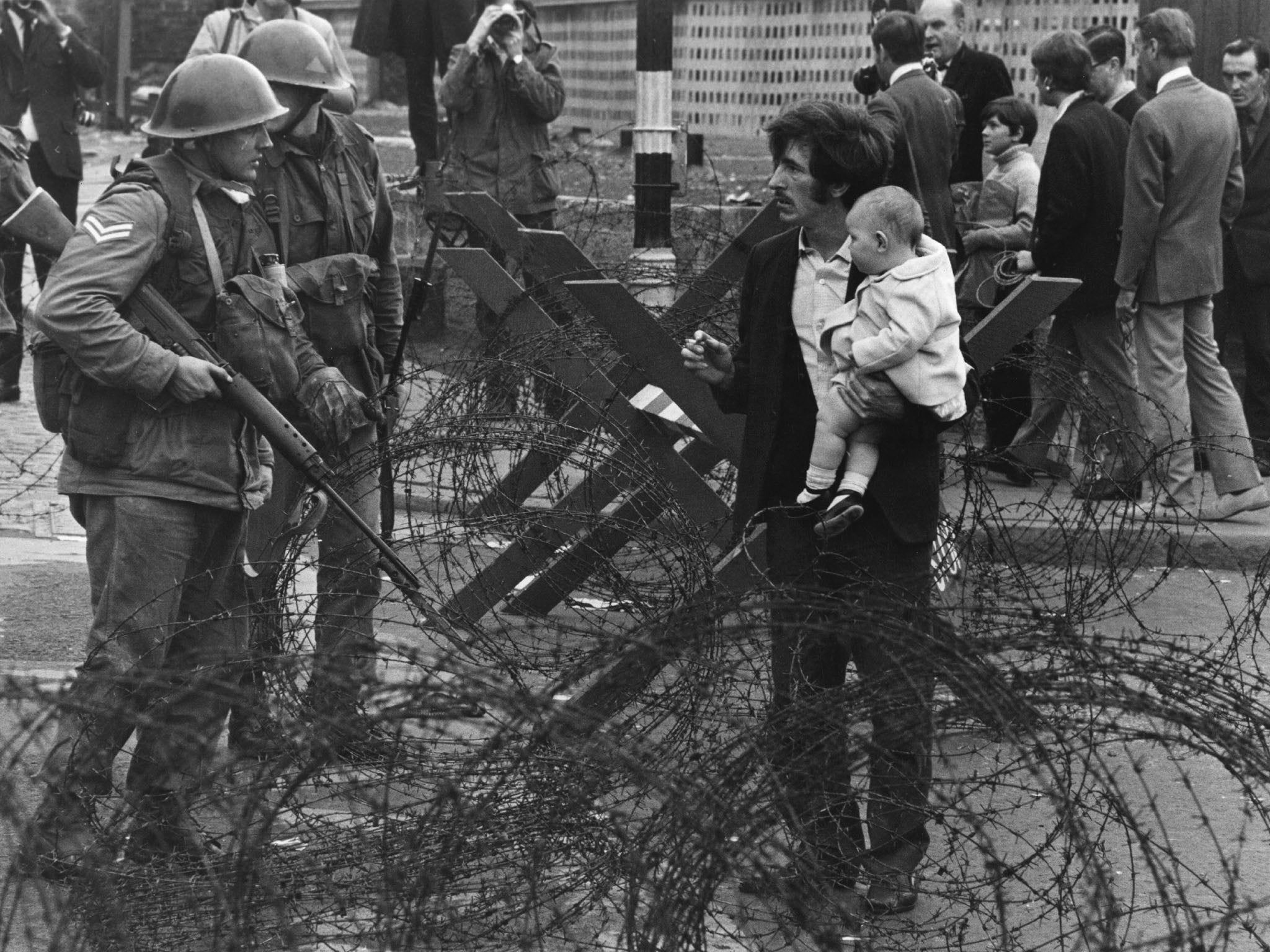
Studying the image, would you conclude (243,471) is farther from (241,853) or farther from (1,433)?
(1,433)

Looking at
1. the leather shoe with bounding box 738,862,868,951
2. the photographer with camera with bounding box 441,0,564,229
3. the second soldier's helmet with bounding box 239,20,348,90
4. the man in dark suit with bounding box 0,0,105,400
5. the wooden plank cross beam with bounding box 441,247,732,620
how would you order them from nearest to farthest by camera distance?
the leather shoe with bounding box 738,862,868,951 → the second soldier's helmet with bounding box 239,20,348,90 → the wooden plank cross beam with bounding box 441,247,732,620 → the photographer with camera with bounding box 441,0,564,229 → the man in dark suit with bounding box 0,0,105,400

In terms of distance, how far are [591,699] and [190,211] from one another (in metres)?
1.69

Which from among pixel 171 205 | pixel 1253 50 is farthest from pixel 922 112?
pixel 171 205

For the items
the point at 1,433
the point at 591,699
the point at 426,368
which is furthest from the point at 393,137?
the point at 591,699

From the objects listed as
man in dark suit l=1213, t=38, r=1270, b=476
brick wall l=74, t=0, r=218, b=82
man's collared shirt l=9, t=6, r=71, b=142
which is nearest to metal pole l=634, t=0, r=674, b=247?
Answer: man in dark suit l=1213, t=38, r=1270, b=476

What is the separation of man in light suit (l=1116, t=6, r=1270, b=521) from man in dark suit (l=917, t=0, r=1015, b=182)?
4.04 feet

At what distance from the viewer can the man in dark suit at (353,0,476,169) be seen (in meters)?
12.9

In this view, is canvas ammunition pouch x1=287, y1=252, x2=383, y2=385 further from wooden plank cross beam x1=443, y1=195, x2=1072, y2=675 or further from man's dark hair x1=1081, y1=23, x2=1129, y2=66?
man's dark hair x1=1081, y1=23, x2=1129, y2=66

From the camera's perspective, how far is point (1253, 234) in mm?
8984

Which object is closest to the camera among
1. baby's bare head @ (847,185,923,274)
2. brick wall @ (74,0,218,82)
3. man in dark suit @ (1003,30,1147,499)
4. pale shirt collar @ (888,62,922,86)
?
baby's bare head @ (847,185,923,274)

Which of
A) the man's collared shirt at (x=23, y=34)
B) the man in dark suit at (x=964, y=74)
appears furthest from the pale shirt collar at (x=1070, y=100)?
the man's collared shirt at (x=23, y=34)

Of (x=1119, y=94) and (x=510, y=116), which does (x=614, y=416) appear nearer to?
(x=1119, y=94)

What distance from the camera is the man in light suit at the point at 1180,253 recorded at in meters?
8.16

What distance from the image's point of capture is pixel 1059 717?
9.95 ft
